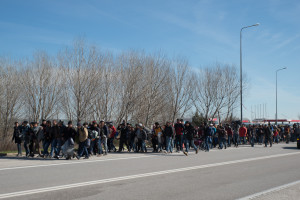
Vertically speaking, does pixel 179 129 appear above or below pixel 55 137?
above

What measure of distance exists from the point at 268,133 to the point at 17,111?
27262 mm

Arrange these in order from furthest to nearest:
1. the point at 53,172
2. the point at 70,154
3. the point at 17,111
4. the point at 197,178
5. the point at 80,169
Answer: the point at 17,111
the point at 70,154
the point at 80,169
the point at 53,172
the point at 197,178

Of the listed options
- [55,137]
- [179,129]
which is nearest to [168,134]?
[179,129]

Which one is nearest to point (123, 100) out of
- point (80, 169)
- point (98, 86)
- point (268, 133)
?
point (98, 86)

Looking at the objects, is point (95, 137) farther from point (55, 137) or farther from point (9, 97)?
point (9, 97)

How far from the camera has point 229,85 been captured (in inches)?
1718

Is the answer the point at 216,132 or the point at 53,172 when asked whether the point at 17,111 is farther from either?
the point at 53,172

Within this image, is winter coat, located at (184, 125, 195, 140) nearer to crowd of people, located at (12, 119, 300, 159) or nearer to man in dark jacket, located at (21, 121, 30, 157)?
crowd of people, located at (12, 119, 300, 159)

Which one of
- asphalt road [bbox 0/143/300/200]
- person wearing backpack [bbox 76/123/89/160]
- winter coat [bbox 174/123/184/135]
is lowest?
asphalt road [bbox 0/143/300/200]

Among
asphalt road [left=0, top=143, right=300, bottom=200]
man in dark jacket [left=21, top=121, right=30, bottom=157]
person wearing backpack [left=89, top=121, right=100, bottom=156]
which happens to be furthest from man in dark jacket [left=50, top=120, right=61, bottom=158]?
asphalt road [left=0, top=143, right=300, bottom=200]

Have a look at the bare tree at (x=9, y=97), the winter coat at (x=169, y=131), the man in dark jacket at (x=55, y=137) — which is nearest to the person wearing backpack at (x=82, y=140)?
the man in dark jacket at (x=55, y=137)

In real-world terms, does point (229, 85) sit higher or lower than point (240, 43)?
lower

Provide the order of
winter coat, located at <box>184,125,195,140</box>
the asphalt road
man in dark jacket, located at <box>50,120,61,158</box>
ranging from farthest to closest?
winter coat, located at <box>184,125,195,140</box>, man in dark jacket, located at <box>50,120,61,158</box>, the asphalt road

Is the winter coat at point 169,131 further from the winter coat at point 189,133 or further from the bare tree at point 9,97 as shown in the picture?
the bare tree at point 9,97
